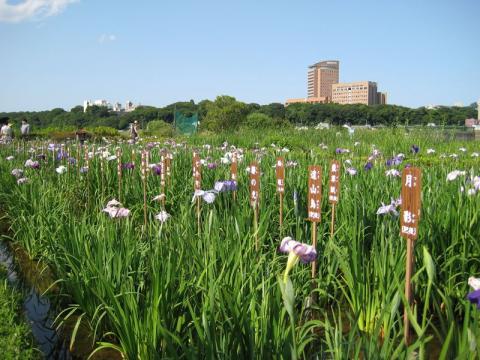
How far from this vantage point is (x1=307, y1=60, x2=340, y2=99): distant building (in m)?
179

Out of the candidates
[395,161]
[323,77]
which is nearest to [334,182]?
[395,161]

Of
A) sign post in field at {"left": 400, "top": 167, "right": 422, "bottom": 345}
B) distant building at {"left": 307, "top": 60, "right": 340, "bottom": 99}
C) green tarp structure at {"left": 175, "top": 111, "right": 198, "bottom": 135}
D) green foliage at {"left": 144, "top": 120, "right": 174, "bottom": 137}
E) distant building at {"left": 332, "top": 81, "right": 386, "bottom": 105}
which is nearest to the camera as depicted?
sign post in field at {"left": 400, "top": 167, "right": 422, "bottom": 345}

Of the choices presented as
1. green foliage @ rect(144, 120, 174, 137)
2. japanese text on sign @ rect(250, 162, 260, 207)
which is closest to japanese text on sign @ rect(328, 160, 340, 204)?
japanese text on sign @ rect(250, 162, 260, 207)

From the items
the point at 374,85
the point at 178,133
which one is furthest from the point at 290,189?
the point at 374,85

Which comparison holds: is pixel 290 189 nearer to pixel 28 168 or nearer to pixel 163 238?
pixel 163 238

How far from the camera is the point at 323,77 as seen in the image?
17962cm

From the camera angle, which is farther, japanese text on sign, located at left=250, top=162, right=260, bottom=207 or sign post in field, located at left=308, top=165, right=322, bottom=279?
japanese text on sign, located at left=250, top=162, right=260, bottom=207

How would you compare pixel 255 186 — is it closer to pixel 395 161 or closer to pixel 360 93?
pixel 395 161

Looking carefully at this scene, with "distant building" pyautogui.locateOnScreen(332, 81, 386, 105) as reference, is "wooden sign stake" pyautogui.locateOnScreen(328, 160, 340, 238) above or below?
below

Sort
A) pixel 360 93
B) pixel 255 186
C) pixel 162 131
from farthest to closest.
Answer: pixel 360 93
pixel 162 131
pixel 255 186

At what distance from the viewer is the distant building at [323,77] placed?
179 meters

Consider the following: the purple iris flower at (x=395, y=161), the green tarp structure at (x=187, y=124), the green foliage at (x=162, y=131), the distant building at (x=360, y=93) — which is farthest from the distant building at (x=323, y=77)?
the purple iris flower at (x=395, y=161)

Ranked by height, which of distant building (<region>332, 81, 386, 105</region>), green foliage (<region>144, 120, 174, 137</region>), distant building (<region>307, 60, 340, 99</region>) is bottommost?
green foliage (<region>144, 120, 174, 137</region>)

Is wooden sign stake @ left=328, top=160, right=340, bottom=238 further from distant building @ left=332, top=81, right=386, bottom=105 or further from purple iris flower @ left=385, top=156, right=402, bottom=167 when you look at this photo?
distant building @ left=332, top=81, right=386, bottom=105
